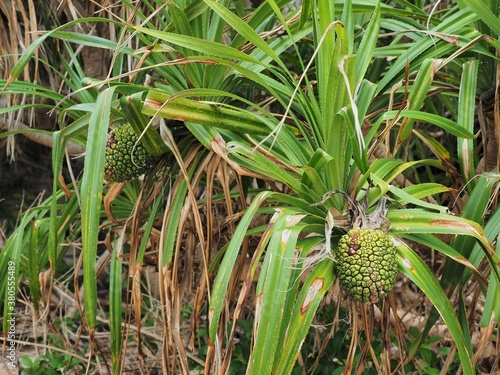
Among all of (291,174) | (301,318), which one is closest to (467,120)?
(291,174)

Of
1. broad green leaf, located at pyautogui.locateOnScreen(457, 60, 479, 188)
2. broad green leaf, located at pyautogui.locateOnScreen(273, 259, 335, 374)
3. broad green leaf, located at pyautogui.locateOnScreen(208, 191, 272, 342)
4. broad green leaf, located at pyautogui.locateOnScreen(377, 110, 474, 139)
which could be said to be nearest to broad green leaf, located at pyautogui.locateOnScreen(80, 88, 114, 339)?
broad green leaf, located at pyautogui.locateOnScreen(208, 191, 272, 342)

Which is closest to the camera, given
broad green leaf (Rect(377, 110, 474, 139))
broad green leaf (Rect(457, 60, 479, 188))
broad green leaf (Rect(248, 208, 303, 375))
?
broad green leaf (Rect(248, 208, 303, 375))

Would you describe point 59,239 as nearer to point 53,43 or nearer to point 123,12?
point 123,12

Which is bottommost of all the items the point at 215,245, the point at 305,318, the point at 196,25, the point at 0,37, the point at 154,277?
the point at 154,277

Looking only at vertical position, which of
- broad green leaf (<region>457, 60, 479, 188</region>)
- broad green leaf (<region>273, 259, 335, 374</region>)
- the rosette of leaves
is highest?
broad green leaf (<region>457, 60, 479, 188</region>)

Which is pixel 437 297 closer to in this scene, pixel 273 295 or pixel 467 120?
pixel 273 295

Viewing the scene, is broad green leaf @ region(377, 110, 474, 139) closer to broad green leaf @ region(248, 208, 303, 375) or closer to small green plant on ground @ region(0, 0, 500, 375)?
small green plant on ground @ region(0, 0, 500, 375)

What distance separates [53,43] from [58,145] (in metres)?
1.21

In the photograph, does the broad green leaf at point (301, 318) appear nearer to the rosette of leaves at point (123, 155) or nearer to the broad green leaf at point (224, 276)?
the broad green leaf at point (224, 276)

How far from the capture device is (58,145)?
124cm

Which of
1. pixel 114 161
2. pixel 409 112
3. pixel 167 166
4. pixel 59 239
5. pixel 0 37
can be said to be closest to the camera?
pixel 409 112

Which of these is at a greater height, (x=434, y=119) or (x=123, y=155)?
(x=434, y=119)

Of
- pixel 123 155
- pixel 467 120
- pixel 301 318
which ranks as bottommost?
pixel 301 318

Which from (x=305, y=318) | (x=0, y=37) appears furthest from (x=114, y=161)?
(x=0, y=37)
